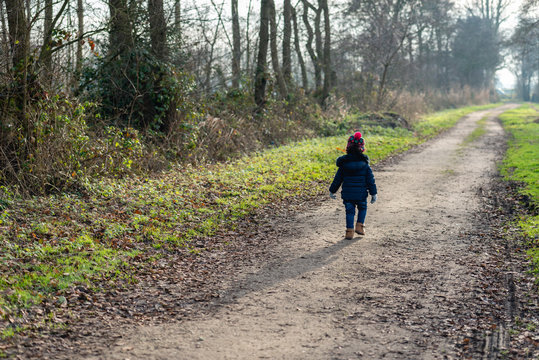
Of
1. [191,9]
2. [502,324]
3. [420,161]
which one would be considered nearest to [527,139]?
[420,161]

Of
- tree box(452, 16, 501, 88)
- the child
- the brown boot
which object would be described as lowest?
the brown boot

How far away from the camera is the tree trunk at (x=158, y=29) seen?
1296 cm

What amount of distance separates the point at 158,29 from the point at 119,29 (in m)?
1.13

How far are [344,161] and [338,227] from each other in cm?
127

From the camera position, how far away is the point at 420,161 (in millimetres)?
15938

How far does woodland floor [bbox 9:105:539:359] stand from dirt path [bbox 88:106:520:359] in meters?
0.02

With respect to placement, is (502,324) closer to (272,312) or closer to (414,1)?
(272,312)

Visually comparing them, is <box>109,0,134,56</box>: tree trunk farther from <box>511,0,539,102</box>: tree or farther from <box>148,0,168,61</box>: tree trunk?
Result: <box>511,0,539,102</box>: tree

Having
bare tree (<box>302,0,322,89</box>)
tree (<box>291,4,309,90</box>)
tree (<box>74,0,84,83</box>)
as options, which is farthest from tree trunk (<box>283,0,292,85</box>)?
tree (<box>74,0,84,83</box>)

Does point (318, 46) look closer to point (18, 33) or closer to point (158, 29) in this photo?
point (158, 29)

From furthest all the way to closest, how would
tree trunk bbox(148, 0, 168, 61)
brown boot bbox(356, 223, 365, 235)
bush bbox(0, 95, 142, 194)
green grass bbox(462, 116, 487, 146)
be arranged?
1. green grass bbox(462, 116, 487, 146)
2. tree trunk bbox(148, 0, 168, 61)
3. bush bbox(0, 95, 142, 194)
4. brown boot bbox(356, 223, 365, 235)

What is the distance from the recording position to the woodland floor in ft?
14.1

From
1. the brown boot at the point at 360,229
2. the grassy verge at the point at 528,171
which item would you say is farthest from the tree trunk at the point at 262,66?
the brown boot at the point at 360,229

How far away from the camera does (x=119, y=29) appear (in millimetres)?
12367
